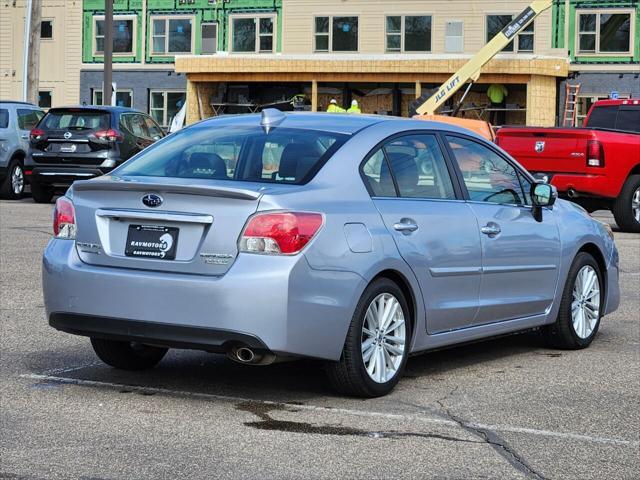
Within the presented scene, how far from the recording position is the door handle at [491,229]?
796 centimetres

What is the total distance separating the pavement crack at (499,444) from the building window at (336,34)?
41.2m

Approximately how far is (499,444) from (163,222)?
6.75 ft

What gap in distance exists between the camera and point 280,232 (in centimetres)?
647

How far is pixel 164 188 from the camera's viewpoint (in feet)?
22.0

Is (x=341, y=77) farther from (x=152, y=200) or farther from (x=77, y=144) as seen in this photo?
(x=152, y=200)

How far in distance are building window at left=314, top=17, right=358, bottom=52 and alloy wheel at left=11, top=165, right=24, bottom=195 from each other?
2365 cm

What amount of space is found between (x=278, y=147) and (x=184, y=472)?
2435mm

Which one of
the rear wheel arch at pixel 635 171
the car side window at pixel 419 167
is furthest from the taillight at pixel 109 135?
the car side window at pixel 419 167

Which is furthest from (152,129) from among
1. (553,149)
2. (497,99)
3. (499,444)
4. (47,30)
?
(47,30)

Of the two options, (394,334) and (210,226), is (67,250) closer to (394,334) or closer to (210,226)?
(210,226)

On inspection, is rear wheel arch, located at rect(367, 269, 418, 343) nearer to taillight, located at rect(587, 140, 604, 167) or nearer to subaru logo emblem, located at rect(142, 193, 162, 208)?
subaru logo emblem, located at rect(142, 193, 162, 208)

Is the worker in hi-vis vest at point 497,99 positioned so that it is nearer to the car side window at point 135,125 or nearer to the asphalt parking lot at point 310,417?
the car side window at point 135,125

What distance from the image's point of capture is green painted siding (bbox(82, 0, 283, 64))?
4862cm

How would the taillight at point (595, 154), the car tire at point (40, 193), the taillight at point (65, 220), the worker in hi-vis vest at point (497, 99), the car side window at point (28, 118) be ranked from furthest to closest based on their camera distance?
the worker in hi-vis vest at point (497, 99), the car side window at point (28, 118), the car tire at point (40, 193), the taillight at point (595, 154), the taillight at point (65, 220)
